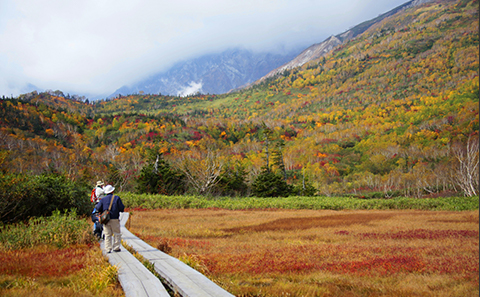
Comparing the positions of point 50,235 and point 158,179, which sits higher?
point 50,235

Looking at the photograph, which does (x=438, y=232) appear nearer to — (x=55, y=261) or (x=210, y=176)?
(x=55, y=261)

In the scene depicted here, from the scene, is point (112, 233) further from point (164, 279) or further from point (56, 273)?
point (164, 279)

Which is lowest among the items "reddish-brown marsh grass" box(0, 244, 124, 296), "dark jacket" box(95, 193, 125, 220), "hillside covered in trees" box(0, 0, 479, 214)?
"hillside covered in trees" box(0, 0, 479, 214)

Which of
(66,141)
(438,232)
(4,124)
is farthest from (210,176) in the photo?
(4,124)

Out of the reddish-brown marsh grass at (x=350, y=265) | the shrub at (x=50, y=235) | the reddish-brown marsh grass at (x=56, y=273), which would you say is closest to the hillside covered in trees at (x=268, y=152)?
the shrub at (x=50, y=235)

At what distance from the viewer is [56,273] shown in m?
6.89

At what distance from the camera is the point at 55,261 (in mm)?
7754

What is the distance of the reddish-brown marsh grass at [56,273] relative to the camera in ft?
18.3

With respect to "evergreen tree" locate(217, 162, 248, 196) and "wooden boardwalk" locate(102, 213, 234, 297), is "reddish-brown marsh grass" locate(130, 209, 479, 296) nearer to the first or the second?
"wooden boardwalk" locate(102, 213, 234, 297)

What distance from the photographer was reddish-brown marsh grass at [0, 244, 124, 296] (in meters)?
5.57

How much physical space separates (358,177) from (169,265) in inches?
4098

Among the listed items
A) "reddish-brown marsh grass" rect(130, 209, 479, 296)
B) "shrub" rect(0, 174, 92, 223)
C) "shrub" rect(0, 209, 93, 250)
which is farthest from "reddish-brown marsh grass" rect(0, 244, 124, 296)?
"shrub" rect(0, 174, 92, 223)

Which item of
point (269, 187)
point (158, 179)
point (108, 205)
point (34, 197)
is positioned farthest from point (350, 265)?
point (269, 187)

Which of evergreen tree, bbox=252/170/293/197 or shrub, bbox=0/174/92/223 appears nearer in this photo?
shrub, bbox=0/174/92/223
